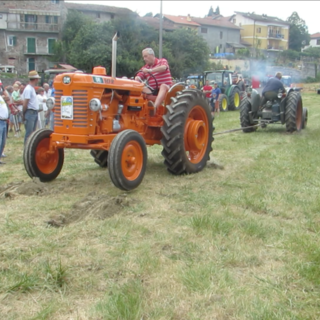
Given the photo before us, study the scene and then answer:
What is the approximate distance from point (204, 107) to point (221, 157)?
1455mm

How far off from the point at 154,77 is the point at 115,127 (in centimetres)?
119

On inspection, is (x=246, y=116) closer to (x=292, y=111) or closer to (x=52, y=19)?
(x=292, y=111)

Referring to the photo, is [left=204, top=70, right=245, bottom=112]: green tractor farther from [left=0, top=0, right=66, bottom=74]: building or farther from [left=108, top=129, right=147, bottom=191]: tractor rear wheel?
[left=0, top=0, right=66, bottom=74]: building

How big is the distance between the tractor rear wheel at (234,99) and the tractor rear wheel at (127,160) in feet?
50.5

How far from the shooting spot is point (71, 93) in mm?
5172

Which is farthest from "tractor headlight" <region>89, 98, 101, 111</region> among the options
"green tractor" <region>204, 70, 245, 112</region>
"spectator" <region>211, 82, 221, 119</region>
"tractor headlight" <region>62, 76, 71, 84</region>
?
"green tractor" <region>204, 70, 245, 112</region>

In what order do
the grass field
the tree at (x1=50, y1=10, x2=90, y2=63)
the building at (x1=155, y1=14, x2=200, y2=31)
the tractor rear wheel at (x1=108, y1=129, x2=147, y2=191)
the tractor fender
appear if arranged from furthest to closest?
the building at (x1=155, y1=14, x2=200, y2=31)
the tree at (x1=50, y1=10, x2=90, y2=63)
the tractor fender
the tractor rear wheel at (x1=108, y1=129, x2=147, y2=191)
the grass field

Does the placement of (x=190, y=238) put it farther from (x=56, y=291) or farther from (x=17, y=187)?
(x=17, y=187)

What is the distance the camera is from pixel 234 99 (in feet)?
66.8

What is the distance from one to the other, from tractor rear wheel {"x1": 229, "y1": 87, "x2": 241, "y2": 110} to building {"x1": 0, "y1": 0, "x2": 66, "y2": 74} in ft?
96.3

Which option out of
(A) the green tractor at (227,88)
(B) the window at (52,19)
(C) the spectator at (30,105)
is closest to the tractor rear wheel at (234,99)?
(A) the green tractor at (227,88)

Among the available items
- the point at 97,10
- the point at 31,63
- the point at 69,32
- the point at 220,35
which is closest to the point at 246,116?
the point at 69,32

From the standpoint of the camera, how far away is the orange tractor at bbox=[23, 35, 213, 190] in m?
5.12

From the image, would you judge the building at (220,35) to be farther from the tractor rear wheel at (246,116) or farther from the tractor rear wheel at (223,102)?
the tractor rear wheel at (246,116)
